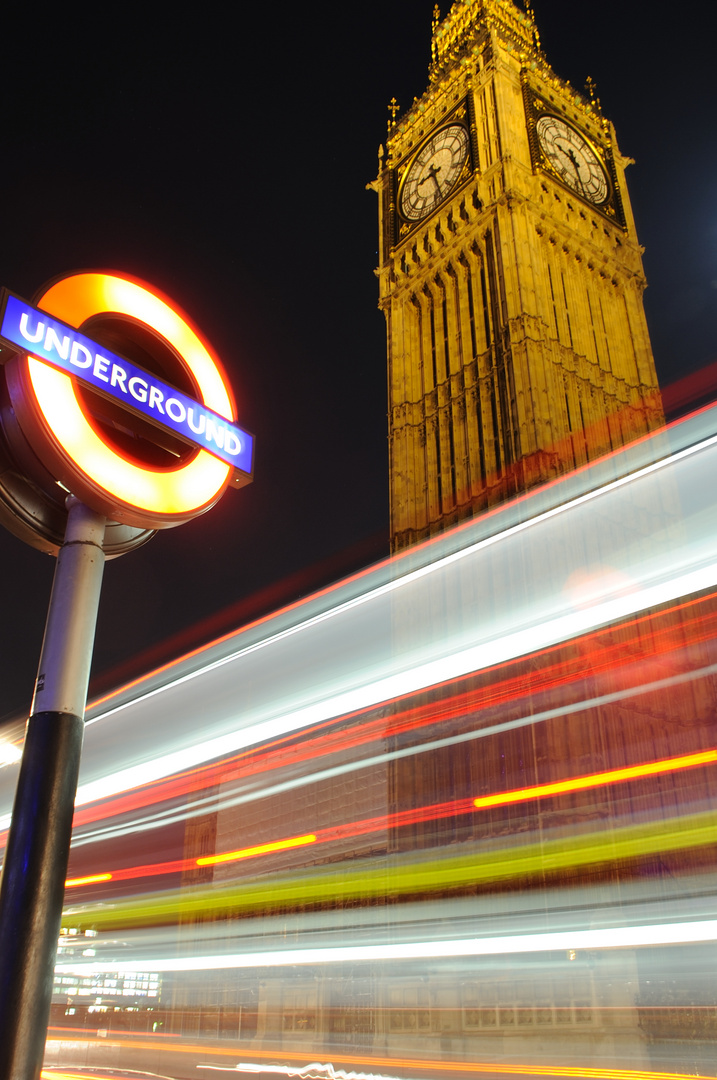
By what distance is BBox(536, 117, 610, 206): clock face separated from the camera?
96.1 feet

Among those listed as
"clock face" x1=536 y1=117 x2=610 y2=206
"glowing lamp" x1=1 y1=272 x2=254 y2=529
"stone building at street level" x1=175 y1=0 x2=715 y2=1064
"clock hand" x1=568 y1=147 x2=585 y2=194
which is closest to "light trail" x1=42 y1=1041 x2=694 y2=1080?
"glowing lamp" x1=1 y1=272 x2=254 y2=529

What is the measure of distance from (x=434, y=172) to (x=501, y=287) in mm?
7314

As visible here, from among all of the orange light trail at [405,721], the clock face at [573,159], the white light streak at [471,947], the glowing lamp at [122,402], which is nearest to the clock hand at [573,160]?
the clock face at [573,159]

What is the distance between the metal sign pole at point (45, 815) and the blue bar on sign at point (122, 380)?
1.93ft

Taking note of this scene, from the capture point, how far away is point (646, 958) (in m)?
3.29

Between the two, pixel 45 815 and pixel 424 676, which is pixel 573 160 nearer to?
pixel 424 676

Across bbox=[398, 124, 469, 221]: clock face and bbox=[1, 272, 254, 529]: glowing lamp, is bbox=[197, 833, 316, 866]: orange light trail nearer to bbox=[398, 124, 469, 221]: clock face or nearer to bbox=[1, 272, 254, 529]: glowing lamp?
bbox=[1, 272, 254, 529]: glowing lamp

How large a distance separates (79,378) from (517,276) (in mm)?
24437

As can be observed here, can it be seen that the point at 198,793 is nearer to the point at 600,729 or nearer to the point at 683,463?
the point at 683,463

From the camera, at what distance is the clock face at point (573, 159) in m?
29.3

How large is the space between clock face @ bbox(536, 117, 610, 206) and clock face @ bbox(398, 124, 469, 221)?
2994mm

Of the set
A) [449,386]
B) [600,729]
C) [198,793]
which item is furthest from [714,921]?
[449,386]

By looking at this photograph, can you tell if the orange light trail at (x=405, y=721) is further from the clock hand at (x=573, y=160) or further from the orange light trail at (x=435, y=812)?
the clock hand at (x=573, y=160)

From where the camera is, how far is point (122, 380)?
3.33 meters
